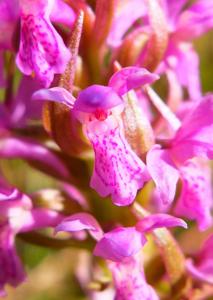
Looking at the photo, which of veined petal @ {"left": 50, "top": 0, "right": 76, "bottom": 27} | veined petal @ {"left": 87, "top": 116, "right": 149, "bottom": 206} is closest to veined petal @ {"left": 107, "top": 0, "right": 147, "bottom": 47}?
veined petal @ {"left": 50, "top": 0, "right": 76, "bottom": 27}

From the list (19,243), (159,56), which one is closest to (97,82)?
(159,56)

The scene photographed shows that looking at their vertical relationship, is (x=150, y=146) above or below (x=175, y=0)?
below

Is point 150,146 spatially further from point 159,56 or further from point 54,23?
point 54,23

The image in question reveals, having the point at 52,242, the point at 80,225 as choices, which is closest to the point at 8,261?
the point at 52,242

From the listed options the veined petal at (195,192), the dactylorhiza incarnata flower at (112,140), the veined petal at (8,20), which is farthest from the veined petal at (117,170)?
the veined petal at (8,20)

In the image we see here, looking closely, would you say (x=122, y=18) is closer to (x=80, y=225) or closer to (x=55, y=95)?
(x=55, y=95)

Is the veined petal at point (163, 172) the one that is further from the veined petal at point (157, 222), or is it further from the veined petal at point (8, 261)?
the veined petal at point (8, 261)

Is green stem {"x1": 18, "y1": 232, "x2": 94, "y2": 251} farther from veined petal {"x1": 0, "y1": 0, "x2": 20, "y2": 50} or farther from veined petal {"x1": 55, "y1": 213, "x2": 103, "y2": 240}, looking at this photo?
veined petal {"x1": 0, "y1": 0, "x2": 20, "y2": 50}
